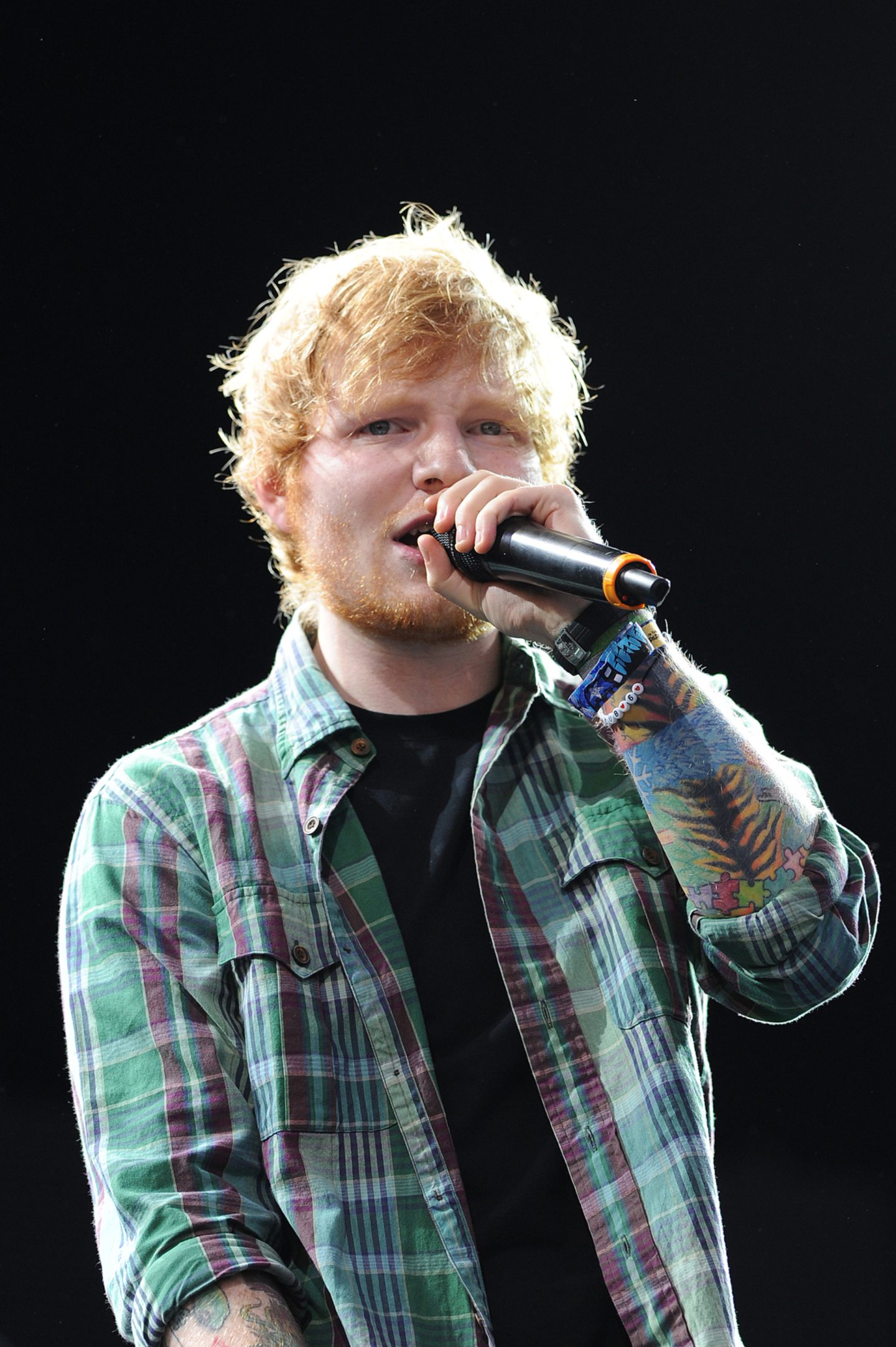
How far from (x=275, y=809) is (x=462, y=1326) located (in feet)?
1.72

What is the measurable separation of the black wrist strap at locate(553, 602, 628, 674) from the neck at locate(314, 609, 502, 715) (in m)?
0.24

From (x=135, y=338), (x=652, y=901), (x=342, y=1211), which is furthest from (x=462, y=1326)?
(x=135, y=338)

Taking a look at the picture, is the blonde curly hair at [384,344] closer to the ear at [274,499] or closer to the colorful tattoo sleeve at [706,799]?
the ear at [274,499]

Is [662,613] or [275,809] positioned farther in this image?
[662,613]

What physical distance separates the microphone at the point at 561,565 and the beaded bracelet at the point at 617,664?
10 centimetres

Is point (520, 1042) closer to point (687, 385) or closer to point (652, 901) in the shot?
point (652, 901)

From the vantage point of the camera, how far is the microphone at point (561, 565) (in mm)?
1021

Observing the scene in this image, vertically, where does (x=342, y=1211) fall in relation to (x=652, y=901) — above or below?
below

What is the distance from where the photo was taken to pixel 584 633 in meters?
1.25

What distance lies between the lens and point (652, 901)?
133cm

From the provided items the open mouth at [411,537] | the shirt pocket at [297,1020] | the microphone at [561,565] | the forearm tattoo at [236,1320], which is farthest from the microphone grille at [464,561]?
the forearm tattoo at [236,1320]

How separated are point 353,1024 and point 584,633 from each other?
0.44m

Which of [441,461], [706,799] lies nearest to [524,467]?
[441,461]

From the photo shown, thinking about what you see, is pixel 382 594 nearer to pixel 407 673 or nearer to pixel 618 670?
pixel 407 673
